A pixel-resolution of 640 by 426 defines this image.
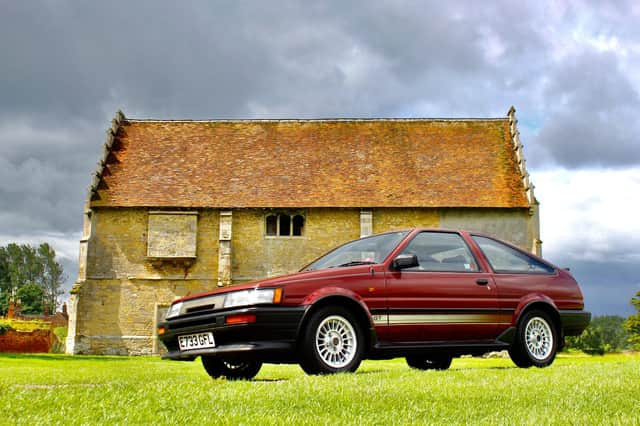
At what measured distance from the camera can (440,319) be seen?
8.13 metres

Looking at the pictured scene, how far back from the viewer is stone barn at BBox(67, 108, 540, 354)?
31.4 metres

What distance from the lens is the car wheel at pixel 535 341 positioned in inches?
344

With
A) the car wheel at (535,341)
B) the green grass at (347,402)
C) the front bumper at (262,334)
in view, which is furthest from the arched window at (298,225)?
the green grass at (347,402)

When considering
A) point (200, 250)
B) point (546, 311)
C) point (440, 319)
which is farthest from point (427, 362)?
point (200, 250)

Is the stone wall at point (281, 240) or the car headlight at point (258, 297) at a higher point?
the stone wall at point (281, 240)

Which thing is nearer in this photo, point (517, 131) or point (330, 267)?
point (330, 267)

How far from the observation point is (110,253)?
31.9 m

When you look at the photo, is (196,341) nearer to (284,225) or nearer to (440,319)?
(440,319)

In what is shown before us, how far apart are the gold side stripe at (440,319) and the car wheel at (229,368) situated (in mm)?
1823

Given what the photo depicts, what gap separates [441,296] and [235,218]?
80.4 feet

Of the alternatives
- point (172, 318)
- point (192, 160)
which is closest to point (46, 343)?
point (192, 160)

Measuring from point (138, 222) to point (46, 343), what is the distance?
34.5ft

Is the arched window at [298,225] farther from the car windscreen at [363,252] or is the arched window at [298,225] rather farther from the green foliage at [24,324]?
the car windscreen at [363,252]

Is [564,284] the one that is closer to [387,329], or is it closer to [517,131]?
[387,329]
